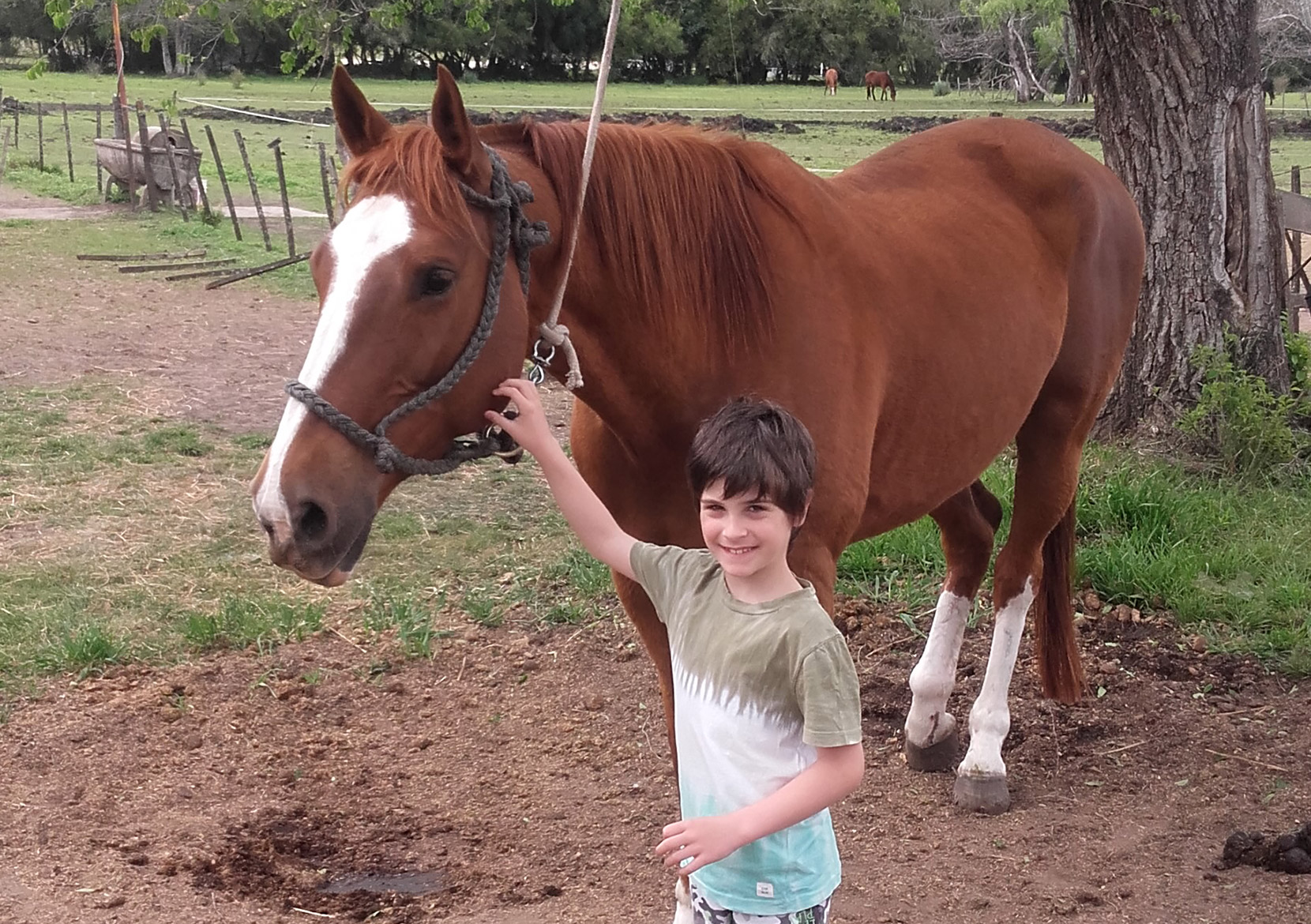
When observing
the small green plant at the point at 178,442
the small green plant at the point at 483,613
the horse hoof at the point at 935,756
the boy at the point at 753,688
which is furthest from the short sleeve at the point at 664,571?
the small green plant at the point at 178,442

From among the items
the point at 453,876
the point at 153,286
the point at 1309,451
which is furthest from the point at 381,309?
the point at 153,286

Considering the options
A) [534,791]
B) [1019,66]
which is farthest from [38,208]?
[1019,66]

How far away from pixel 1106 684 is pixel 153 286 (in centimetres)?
1008

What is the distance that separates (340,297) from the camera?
1.85 meters

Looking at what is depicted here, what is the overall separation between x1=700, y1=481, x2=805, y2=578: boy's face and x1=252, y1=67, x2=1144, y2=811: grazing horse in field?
50 centimetres

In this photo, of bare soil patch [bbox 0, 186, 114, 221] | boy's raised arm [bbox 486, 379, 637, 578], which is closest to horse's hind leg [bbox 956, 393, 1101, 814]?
boy's raised arm [bbox 486, 379, 637, 578]

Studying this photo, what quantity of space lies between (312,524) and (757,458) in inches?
27.7

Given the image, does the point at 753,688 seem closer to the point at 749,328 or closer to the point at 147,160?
the point at 749,328

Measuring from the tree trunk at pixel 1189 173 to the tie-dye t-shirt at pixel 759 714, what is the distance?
4.43m

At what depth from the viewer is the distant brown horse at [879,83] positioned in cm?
4125

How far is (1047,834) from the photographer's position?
10.9 feet

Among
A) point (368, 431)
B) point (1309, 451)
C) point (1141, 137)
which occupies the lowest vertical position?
point (1309, 451)

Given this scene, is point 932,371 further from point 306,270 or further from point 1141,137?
point 306,270

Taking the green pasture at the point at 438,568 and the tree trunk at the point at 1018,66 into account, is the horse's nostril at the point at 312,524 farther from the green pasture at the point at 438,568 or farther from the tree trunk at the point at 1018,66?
the tree trunk at the point at 1018,66
